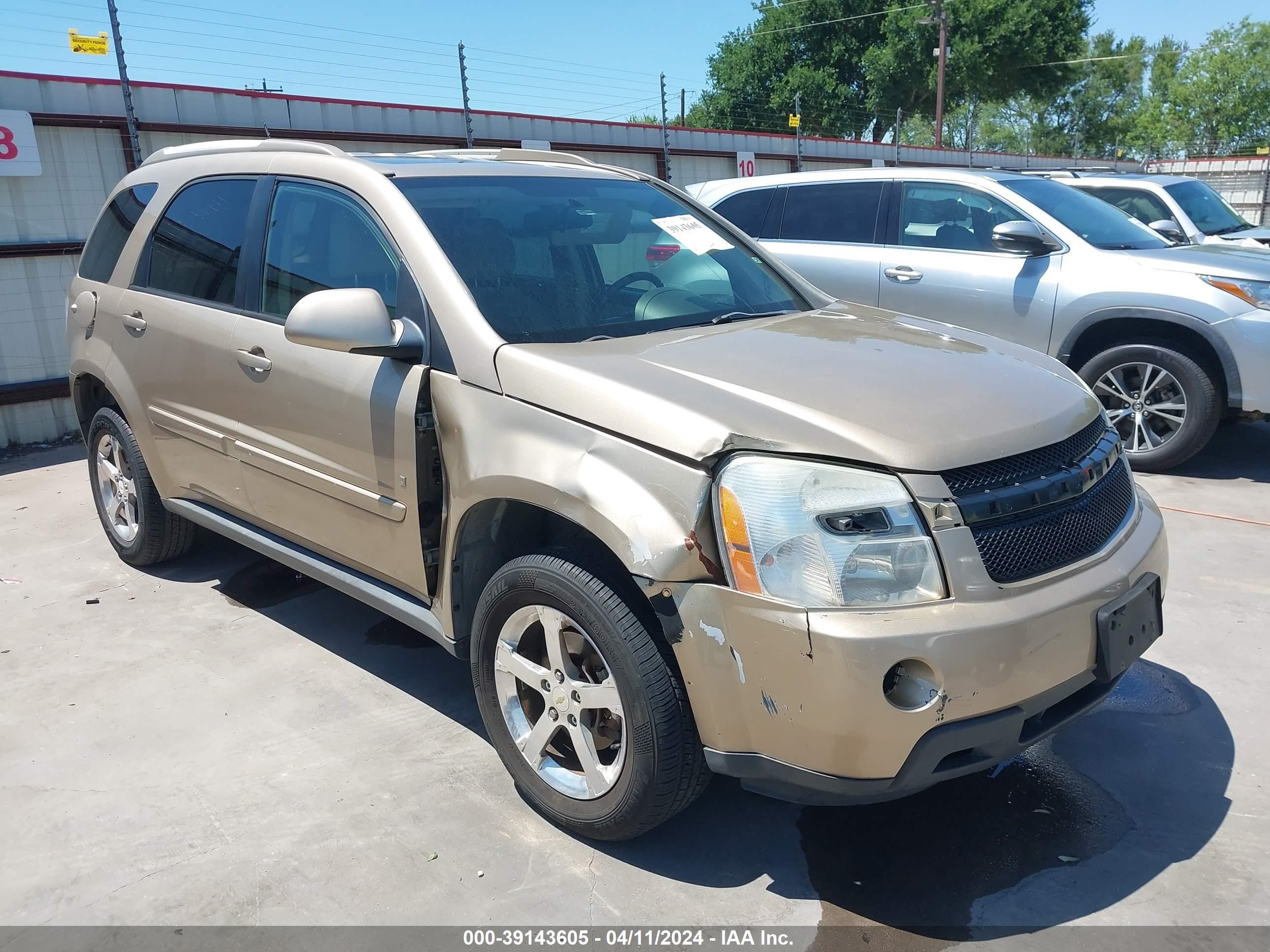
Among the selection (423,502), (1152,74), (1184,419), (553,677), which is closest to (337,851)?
(553,677)

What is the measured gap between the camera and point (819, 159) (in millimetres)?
19344

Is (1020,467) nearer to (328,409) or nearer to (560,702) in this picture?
(560,702)

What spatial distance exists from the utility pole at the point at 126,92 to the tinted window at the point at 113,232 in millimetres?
3618

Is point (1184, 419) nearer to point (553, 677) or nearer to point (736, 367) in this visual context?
point (736, 367)

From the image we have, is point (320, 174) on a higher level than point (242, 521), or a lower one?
higher

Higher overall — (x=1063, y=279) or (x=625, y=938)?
(x=1063, y=279)

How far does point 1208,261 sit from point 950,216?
1625 mm

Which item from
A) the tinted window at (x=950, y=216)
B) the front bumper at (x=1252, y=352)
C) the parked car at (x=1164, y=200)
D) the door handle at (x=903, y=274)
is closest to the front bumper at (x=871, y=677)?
the front bumper at (x=1252, y=352)

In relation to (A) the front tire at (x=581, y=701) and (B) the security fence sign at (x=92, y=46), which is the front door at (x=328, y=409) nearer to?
(A) the front tire at (x=581, y=701)

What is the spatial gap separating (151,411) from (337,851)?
241 cm

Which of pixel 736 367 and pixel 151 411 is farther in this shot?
pixel 151 411

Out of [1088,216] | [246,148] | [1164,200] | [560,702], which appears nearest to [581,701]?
[560,702]

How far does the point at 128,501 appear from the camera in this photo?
16.1 ft

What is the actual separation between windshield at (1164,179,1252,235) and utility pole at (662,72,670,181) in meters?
6.44
